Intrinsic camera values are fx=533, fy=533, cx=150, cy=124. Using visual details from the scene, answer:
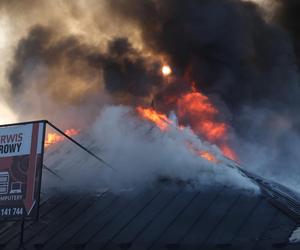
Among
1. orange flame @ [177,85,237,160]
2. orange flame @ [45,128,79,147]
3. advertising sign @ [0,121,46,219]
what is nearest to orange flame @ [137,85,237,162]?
orange flame @ [177,85,237,160]

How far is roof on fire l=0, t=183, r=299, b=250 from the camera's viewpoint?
590 inches

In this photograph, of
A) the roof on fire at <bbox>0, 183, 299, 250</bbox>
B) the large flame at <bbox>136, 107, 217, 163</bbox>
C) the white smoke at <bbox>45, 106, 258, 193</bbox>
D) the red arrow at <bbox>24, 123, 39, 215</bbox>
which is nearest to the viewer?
the roof on fire at <bbox>0, 183, 299, 250</bbox>

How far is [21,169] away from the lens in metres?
17.7

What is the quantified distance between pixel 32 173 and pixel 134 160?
4.50 meters

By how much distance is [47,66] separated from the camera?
31406 millimetres

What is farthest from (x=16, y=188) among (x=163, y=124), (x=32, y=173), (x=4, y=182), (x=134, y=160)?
(x=163, y=124)

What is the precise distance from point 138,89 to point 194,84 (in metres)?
3.47

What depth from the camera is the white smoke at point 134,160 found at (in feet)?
61.4

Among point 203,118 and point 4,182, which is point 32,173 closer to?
point 4,182

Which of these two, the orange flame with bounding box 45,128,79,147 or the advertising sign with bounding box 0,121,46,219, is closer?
the advertising sign with bounding box 0,121,46,219

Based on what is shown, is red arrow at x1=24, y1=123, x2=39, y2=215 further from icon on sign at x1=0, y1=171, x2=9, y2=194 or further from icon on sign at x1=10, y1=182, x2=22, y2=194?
icon on sign at x1=0, y1=171, x2=9, y2=194

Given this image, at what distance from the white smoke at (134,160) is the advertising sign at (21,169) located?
128 inches

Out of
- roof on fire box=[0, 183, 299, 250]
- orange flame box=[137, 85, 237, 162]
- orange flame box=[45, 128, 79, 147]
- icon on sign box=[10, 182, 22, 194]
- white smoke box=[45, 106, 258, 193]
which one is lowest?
roof on fire box=[0, 183, 299, 250]

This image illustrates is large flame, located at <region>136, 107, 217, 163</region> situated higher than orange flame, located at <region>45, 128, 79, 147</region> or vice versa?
orange flame, located at <region>45, 128, 79, 147</region>
